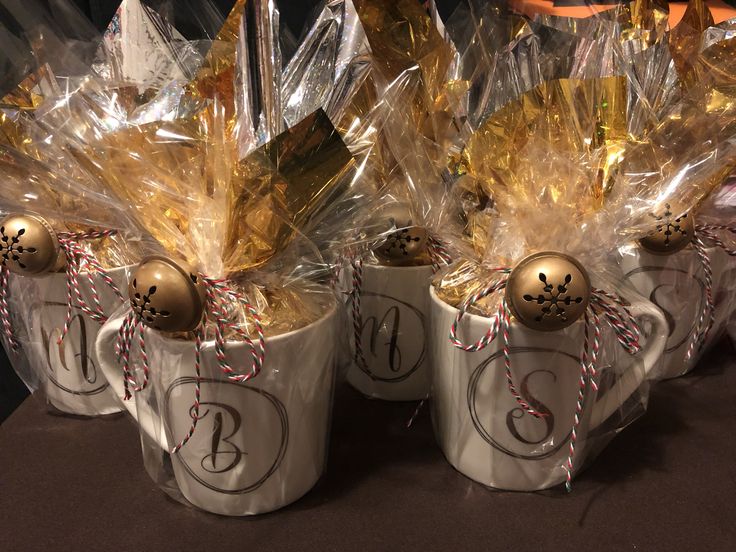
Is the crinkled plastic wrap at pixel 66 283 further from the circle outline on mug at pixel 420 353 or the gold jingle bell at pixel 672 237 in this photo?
the gold jingle bell at pixel 672 237

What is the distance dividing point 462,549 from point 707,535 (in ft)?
0.58

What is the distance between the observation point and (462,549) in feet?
1.38

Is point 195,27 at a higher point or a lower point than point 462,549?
higher

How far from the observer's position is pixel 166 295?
367 millimetres

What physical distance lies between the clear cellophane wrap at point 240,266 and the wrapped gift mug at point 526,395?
0.10m

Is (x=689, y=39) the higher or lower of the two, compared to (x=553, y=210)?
higher

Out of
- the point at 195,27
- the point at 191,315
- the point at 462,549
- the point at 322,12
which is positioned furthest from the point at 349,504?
the point at 195,27

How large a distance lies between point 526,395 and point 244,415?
21 centimetres

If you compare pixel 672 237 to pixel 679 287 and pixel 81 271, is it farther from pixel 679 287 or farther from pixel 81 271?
pixel 81 271

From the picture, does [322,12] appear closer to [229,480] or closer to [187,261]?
[187,261]

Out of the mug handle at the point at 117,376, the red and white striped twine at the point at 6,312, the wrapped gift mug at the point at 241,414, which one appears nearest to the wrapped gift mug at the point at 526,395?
the wrapped gift mug at the point at 241,414

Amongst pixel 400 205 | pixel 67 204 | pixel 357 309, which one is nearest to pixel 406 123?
pixel 400 205

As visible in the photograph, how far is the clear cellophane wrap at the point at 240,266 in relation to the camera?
1.29 feet

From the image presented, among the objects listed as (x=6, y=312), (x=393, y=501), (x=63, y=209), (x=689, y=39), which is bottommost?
(x=393, y=501)
